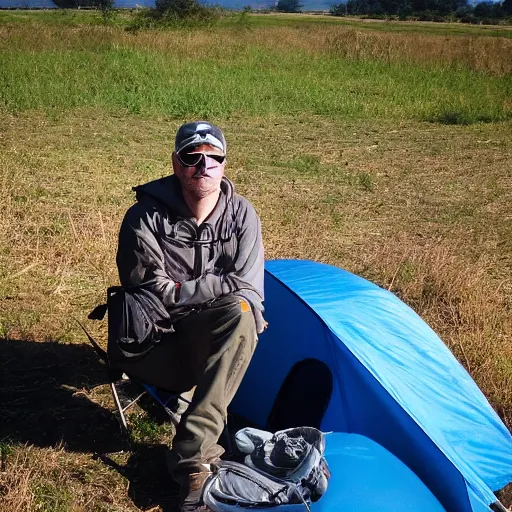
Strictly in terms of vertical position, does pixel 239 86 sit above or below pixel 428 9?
below

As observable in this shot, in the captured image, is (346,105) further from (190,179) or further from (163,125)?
(190,179)

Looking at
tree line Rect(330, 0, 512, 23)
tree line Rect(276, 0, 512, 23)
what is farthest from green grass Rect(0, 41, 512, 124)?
tree line Rect(330, 0, 512, 23)

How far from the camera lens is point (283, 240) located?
671 cm

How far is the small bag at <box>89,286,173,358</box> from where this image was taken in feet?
10.8

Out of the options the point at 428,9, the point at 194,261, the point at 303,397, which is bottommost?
the point at 303,397

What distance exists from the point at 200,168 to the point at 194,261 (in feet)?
1.39

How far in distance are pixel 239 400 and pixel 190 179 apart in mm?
1348

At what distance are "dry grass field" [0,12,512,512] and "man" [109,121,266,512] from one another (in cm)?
57

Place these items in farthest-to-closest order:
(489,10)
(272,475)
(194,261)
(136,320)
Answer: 1. (489,10)
2. (194,261)
3. (136,320)
4. (272,475)

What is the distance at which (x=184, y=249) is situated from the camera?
11.5ft

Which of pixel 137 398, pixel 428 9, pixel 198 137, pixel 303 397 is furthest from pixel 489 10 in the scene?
pixel 137 398

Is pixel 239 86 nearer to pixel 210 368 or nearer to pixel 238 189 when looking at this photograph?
pixel 238 189

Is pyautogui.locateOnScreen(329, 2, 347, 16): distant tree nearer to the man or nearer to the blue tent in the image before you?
the blue tent

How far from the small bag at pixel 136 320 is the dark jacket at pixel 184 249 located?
0.06m
